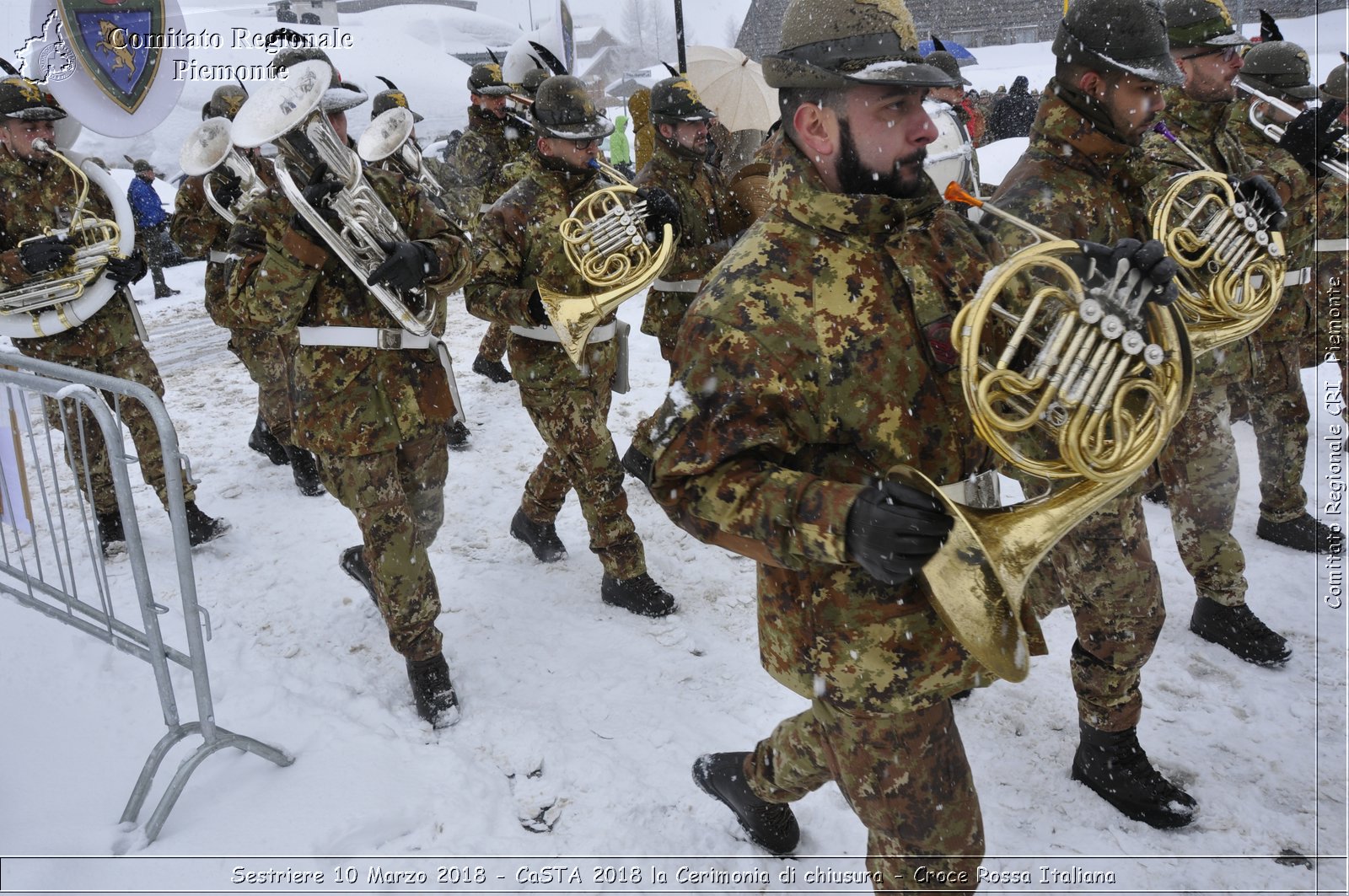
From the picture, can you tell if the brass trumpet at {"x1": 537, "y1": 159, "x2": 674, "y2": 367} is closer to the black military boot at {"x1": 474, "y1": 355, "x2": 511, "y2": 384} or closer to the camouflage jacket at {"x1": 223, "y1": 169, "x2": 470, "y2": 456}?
the camouflage jacket at {"x1": 223, "y1": 169, "x2": 470, "y2": 456}

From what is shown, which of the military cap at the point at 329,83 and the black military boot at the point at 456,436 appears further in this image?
the black military boot at the point at 456,436

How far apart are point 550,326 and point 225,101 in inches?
136

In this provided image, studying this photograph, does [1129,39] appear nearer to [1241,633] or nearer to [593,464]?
[1241,633]

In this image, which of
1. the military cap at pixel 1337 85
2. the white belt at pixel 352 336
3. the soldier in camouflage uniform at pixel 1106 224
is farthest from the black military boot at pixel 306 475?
the military cap at pixel 1337 85

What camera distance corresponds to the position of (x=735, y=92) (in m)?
8.17

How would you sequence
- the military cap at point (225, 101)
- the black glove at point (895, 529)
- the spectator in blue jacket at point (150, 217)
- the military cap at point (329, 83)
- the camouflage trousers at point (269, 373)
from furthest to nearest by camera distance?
the spectator in blue jacket at point (150, 217), the camouflage trousers at point (269, 373), the military cap at point (225, 101), the military cap at point (329, 83), the black glove at point (895, 529)

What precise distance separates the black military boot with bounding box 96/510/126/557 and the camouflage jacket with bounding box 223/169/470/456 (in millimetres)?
2516

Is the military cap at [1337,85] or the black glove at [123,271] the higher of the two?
the military cap at [1337,85]

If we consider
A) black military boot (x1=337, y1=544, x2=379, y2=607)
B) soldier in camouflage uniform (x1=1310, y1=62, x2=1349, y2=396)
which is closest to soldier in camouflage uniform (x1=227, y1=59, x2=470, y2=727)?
black military boot (x1=337, y1=544, x2=379, y2=607)

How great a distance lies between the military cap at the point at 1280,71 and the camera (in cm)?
468

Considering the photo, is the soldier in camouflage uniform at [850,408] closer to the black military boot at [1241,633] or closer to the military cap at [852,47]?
the military cap at [852,47]

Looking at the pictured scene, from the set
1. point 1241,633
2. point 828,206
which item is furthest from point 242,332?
point 1241,633

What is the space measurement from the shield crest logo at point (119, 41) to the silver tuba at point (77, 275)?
0.51m

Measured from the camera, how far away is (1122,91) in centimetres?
263
